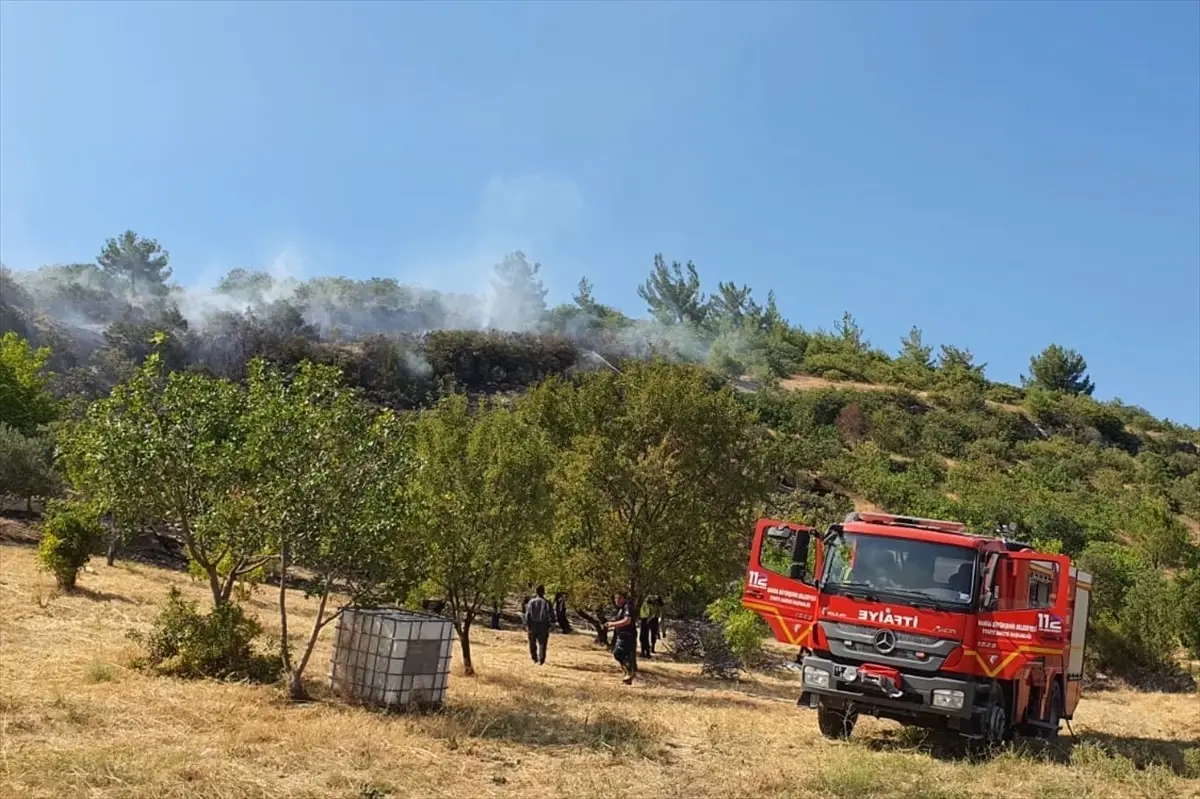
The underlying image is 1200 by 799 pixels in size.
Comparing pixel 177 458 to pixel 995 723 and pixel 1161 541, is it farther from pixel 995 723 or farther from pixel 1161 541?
pixel 1161 541

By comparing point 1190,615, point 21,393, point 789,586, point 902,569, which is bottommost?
point 789,586

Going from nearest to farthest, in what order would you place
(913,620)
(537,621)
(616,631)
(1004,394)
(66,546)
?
(913,620)
(66,546)
(537,621)
(616,631)
(1004,394)

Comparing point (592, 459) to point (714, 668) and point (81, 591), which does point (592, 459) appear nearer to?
point (714, 668)

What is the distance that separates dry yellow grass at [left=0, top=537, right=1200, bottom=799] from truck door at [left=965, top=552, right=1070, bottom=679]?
1001 millimetres

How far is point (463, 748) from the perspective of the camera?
9.50m

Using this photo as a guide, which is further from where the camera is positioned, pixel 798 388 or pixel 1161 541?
pixel 798 388

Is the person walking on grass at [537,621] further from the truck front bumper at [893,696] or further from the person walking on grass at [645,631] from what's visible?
the truck front bumper at [893,696]

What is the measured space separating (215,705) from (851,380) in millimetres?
77860

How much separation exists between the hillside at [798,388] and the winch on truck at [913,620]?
27.9 feet

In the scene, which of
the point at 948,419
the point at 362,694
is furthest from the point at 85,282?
the point at 362,694

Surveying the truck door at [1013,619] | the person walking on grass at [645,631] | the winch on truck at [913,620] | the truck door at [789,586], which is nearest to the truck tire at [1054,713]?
the winch on truck at [913,620]

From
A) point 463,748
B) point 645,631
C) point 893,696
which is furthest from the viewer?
point 645,631

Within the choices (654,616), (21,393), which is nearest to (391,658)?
(654,616)

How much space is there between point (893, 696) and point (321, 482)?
6770 millimetres
